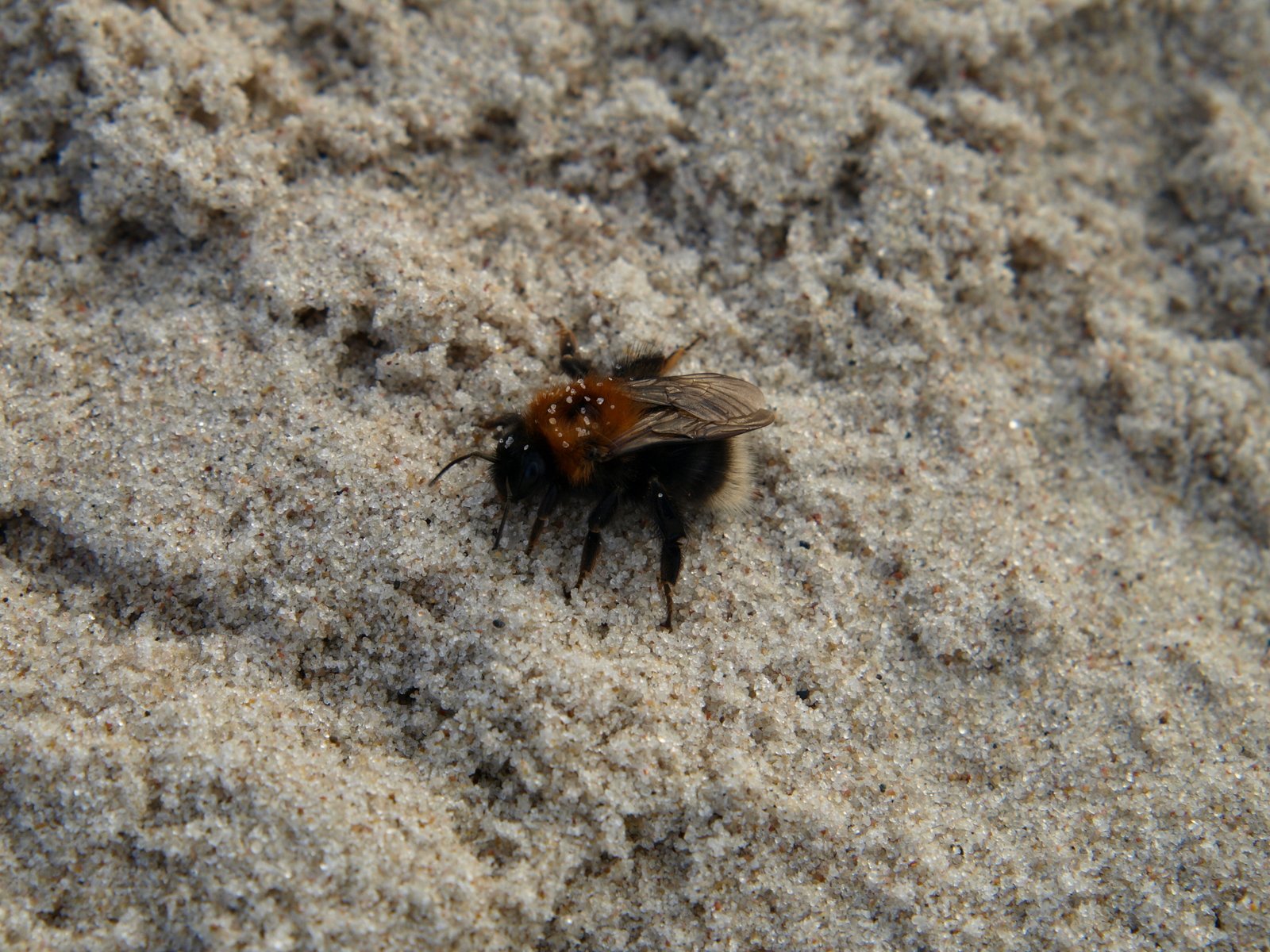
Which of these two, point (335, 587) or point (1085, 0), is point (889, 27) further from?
point (335, 587)

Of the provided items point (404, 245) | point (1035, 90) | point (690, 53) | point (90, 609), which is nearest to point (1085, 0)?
point (1035, 90)

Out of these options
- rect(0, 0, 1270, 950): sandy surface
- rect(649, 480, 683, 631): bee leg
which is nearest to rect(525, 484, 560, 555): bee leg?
rect(0, 0, 1270, 950): sandy surface

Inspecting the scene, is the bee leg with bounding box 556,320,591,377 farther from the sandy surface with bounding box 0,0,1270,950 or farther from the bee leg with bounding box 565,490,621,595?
the bee leg with bounding box 565,490,621,595

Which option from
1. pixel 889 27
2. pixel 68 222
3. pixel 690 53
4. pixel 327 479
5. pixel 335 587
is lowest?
pixel 335 587

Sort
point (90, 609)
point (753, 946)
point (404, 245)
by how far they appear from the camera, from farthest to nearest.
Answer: point (404, 245) → point (90, 609) → point (753, 946)

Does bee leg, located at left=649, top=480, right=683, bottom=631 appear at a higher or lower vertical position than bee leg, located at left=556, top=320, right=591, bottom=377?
lower

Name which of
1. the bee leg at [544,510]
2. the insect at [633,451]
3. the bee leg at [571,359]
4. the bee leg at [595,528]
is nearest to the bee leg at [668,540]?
the insect at [633,451]
